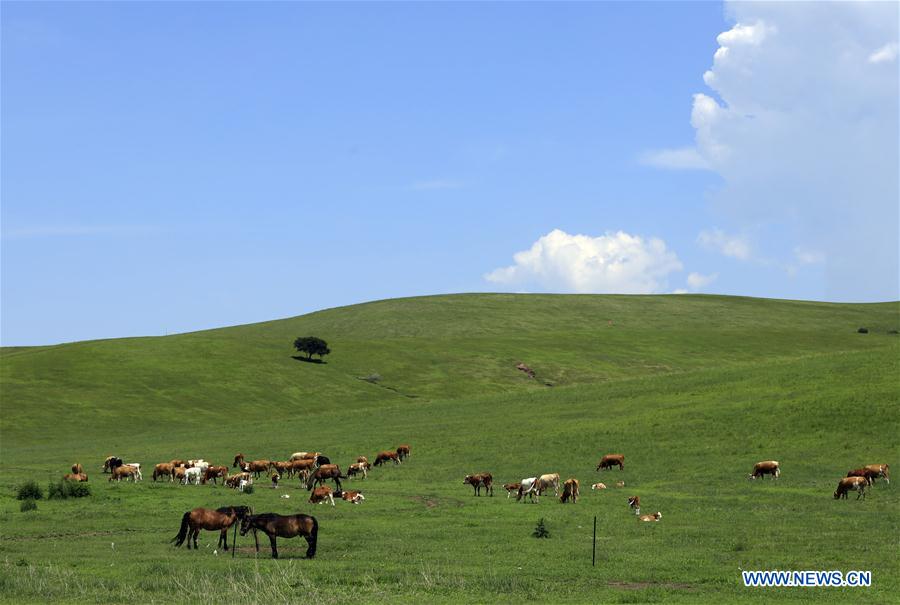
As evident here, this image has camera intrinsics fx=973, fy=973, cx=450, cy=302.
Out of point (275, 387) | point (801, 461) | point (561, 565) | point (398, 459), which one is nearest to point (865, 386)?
point (801, 461)

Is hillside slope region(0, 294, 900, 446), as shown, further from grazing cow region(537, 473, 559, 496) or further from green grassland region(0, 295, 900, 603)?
grazing cow region(537, 473, 559, 496)

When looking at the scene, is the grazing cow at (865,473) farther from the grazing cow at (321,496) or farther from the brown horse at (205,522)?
the brown horse at (205,522)

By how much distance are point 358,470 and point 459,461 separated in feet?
22.3

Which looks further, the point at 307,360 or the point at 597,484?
the point at 307,360

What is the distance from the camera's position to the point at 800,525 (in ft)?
114

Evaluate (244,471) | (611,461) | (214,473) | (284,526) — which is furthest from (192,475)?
(284,526)

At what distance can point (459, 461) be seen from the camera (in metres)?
59.5

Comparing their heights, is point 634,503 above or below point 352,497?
below

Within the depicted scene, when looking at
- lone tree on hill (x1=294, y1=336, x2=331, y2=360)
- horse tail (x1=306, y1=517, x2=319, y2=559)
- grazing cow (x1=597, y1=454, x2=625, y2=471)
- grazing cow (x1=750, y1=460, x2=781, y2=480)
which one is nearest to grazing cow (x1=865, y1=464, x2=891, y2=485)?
grazing cow (x1=750, y1=460, x2=781, y2=480)

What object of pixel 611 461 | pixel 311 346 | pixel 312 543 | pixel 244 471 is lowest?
pixel 312 543

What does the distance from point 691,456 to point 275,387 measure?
6692 cm

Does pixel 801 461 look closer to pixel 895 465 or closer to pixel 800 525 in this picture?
pixel 895 465

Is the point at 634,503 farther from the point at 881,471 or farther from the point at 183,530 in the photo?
the point at 183,530

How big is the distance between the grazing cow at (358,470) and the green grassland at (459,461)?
31.9 inches
